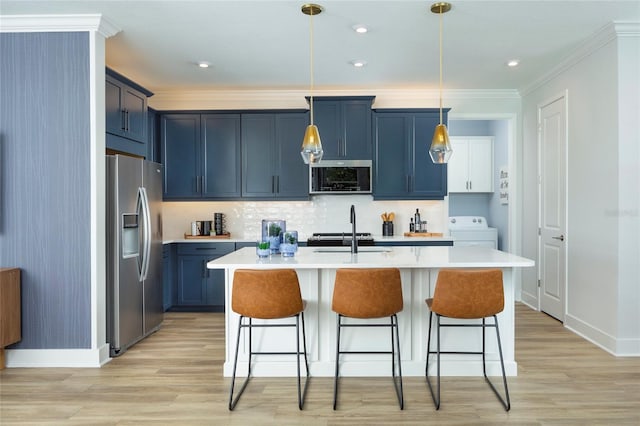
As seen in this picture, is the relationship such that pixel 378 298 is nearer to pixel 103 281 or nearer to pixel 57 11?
pixel 103 281

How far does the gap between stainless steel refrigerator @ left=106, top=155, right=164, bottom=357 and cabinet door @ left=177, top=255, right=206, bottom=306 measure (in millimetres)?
834

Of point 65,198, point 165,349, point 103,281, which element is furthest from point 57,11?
point 165,349

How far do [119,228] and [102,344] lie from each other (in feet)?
3.14

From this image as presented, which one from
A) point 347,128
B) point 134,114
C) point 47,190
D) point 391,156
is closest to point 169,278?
point 134,114

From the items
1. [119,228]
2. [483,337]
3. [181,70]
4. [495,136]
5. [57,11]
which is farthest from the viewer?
[495,136]

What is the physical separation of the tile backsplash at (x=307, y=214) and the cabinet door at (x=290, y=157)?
0.36 meters

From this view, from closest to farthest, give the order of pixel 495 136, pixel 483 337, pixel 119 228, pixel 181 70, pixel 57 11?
pixel 483 337 < pixel 57 11 < pixel 119 228 < pixel 181 70 < pixel 495 136

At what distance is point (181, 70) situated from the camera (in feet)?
16.2

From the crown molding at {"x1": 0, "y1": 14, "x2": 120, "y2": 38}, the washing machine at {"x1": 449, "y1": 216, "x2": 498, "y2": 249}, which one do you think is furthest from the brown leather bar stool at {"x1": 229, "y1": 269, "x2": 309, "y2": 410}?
the washing machine at {"x1": 449, "y1": 216, "x2": 498, "y2": 249}

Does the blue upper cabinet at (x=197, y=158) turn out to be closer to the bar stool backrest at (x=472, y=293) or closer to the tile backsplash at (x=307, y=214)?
the tile backsplash at (x=307, y=214)

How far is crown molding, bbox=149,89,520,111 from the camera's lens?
19.1 feet

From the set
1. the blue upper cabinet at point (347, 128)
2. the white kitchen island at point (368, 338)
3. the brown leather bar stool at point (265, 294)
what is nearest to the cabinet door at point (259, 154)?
the blue upper cabinet at point (347, 128)

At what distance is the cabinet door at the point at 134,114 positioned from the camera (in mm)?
4340

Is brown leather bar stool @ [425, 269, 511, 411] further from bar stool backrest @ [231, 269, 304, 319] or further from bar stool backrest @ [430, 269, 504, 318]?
bar stool backrest @ [231, 269, 304, 319]
